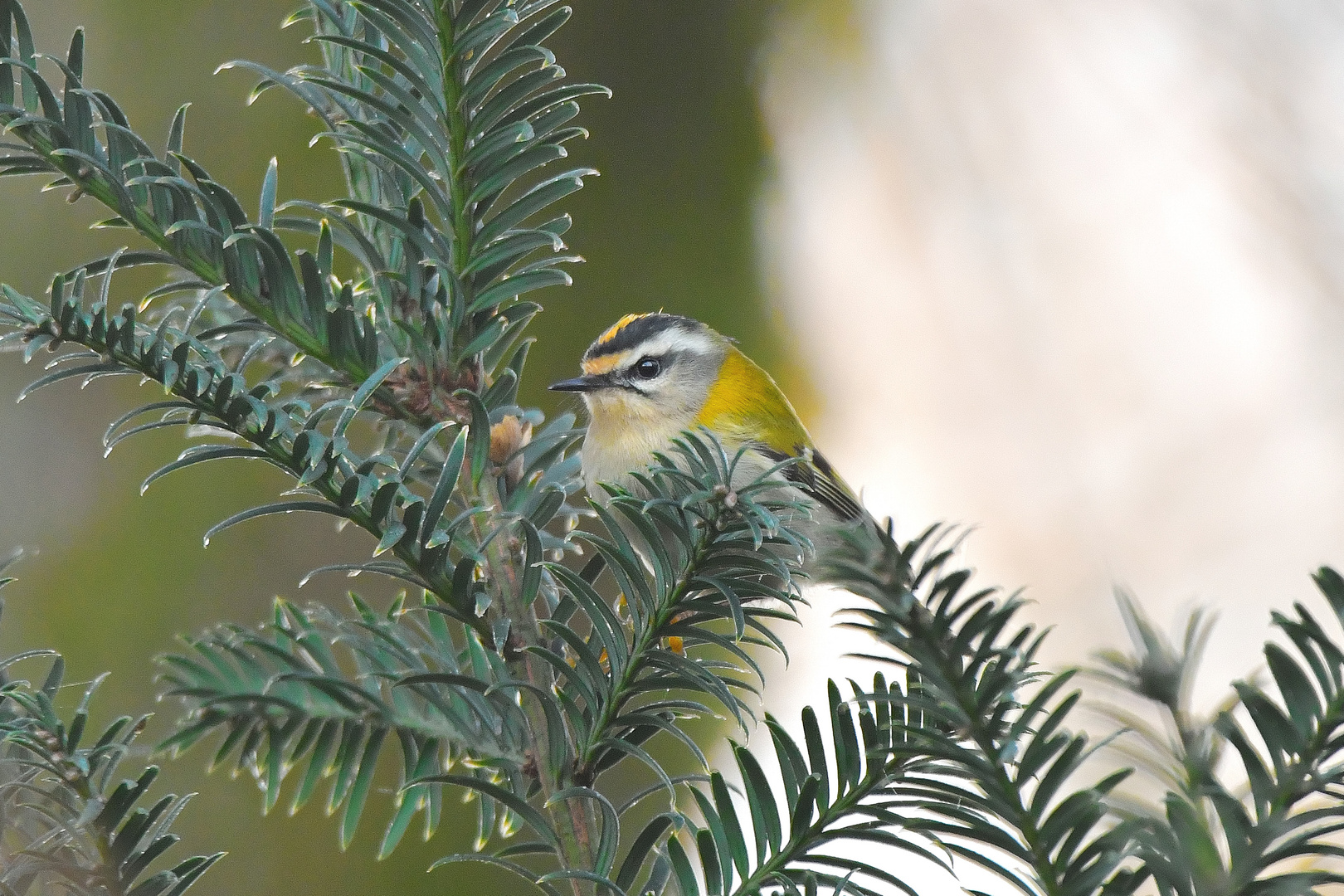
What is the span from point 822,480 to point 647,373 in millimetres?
309

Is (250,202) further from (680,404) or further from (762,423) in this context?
(762,423)

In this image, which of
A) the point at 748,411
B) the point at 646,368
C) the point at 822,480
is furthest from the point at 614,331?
the point at 822,480

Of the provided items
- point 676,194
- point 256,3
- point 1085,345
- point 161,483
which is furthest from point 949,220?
point 161,483

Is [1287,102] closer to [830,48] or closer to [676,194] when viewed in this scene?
[830,48]

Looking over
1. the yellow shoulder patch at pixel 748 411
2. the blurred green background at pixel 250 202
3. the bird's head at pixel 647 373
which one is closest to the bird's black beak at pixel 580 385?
the bird's head at pixel 647 373

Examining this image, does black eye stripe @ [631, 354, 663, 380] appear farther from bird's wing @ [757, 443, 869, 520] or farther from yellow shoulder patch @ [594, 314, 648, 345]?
bird's wing @ [757, 443, 869, 520]

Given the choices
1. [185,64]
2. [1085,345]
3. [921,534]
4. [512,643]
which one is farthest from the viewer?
[1085,345]

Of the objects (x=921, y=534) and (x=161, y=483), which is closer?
(x=921, y=534)

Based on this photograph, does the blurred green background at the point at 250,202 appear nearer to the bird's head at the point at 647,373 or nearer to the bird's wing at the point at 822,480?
the bird's head at the point at 647,373

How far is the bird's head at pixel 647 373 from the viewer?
141 cm

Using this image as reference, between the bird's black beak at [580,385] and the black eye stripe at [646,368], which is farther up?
the black eye stripe at [646,368]

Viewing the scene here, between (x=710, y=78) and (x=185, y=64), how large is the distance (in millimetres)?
1197

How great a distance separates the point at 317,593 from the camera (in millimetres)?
1893

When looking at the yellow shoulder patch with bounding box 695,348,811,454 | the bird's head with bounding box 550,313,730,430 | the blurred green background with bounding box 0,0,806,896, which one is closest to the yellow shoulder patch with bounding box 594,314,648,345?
the bird's head with bounding box 550,313,730,430
